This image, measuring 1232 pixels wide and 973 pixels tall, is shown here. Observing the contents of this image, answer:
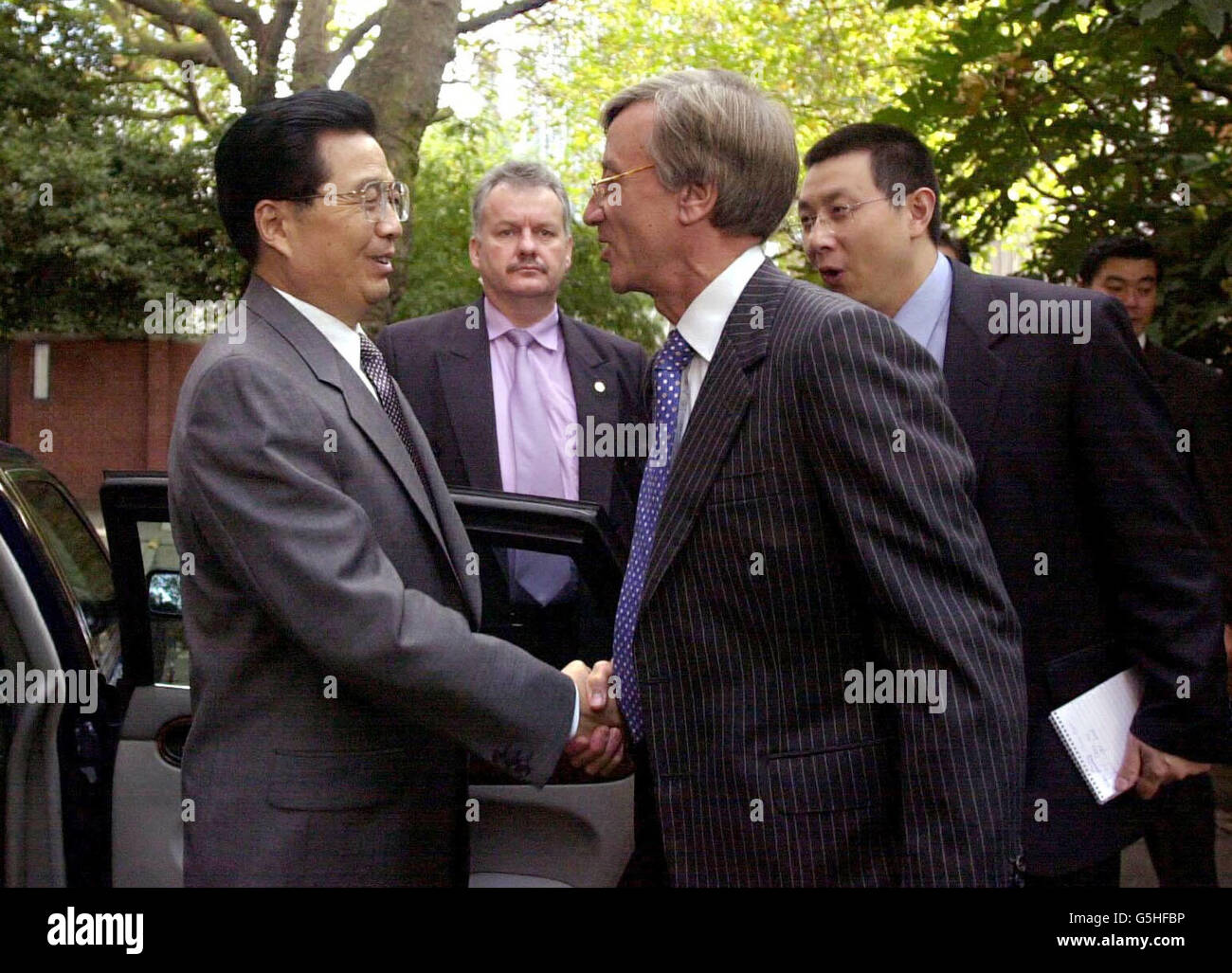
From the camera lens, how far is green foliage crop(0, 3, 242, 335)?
15703mm

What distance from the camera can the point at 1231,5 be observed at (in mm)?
3170

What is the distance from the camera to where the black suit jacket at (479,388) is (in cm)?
411

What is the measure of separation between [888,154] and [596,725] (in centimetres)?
149

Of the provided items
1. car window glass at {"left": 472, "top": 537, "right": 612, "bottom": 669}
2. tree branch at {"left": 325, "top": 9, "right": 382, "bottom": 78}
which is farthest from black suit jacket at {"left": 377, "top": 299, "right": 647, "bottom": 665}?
tree branch at {"left": 325, "top": 9, "right": 382, "bottom": 78}

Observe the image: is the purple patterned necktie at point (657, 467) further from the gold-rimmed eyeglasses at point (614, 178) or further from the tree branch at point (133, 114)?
the tree branch at point (133, 114)

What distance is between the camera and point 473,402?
418 cm

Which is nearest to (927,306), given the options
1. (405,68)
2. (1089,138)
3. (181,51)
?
(1089,138)

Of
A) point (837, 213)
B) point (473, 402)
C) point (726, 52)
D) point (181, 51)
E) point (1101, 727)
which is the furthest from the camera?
point (726, 52)

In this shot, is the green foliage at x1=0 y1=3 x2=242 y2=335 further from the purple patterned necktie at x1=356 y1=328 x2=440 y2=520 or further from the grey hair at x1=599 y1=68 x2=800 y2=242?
the grey hair at x1=599 y1=68 x2=800 y2=242

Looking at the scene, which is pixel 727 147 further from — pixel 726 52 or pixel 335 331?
pixel 726 52

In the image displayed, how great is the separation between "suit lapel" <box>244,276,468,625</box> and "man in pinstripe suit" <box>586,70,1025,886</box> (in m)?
0.38
